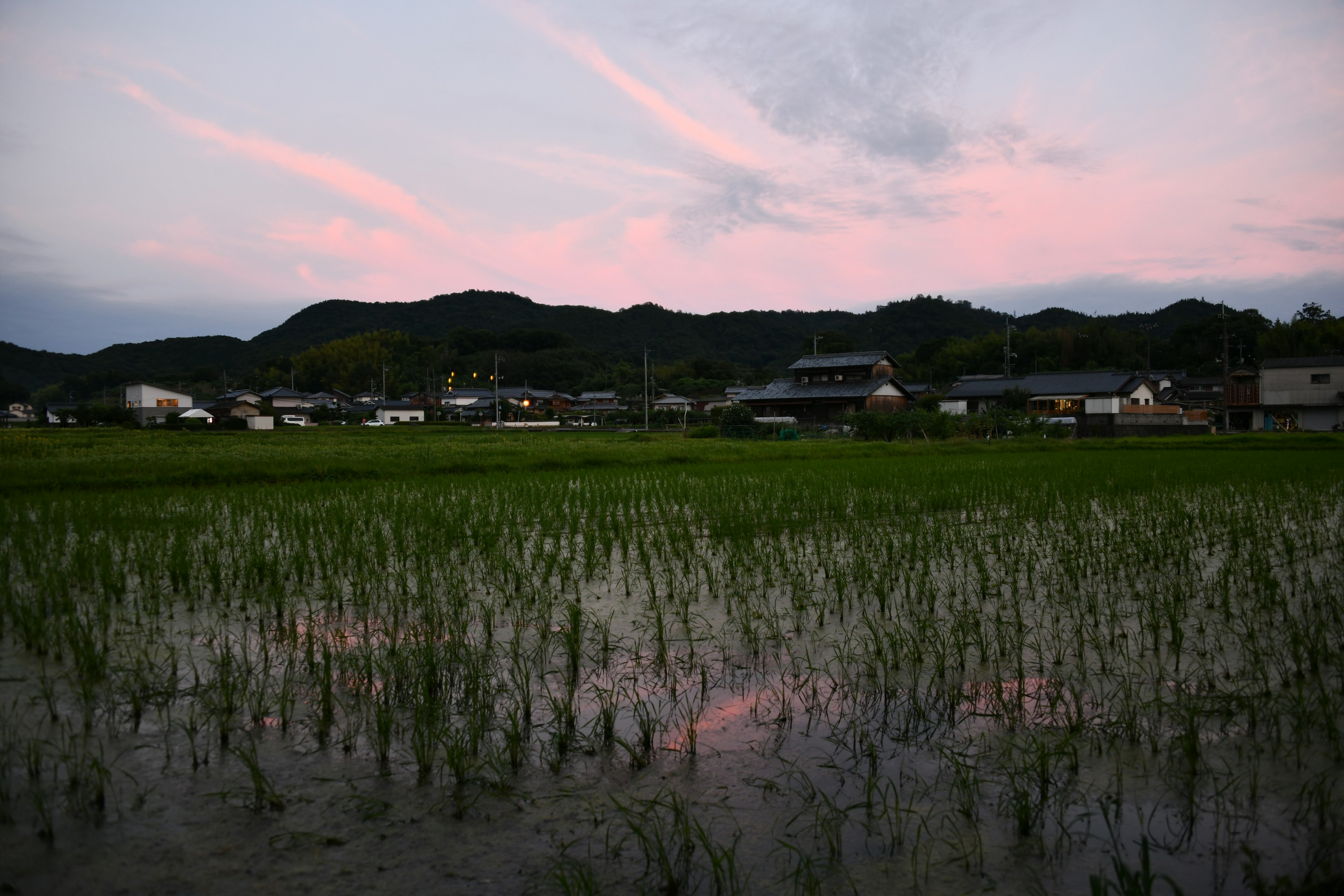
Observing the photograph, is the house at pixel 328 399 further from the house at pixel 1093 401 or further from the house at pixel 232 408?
the house at pixel 1093 401

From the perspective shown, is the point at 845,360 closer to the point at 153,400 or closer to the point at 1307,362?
the point at 1307,362

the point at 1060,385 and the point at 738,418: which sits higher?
the point at 1060,385

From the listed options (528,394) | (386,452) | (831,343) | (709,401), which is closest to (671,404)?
(709,401)

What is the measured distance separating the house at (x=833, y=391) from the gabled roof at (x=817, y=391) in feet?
0.11

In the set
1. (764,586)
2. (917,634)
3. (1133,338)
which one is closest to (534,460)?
(764,586)

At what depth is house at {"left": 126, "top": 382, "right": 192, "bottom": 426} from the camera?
172ft

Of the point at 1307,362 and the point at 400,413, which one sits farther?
the point at 400,413

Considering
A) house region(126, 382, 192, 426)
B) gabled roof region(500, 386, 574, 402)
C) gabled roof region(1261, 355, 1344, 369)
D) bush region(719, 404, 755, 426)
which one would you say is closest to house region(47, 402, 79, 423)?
house region(126, 382, 192, 426)

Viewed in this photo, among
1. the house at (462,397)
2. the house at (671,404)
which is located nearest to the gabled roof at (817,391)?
the house at (671,404)

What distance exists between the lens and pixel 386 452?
19.1 m

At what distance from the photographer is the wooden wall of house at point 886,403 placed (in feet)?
130

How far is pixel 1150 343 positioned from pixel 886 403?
96.7ft

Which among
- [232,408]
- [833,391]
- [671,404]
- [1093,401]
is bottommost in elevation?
[1093,401]

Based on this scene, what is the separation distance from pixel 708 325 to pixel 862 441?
79.5m
